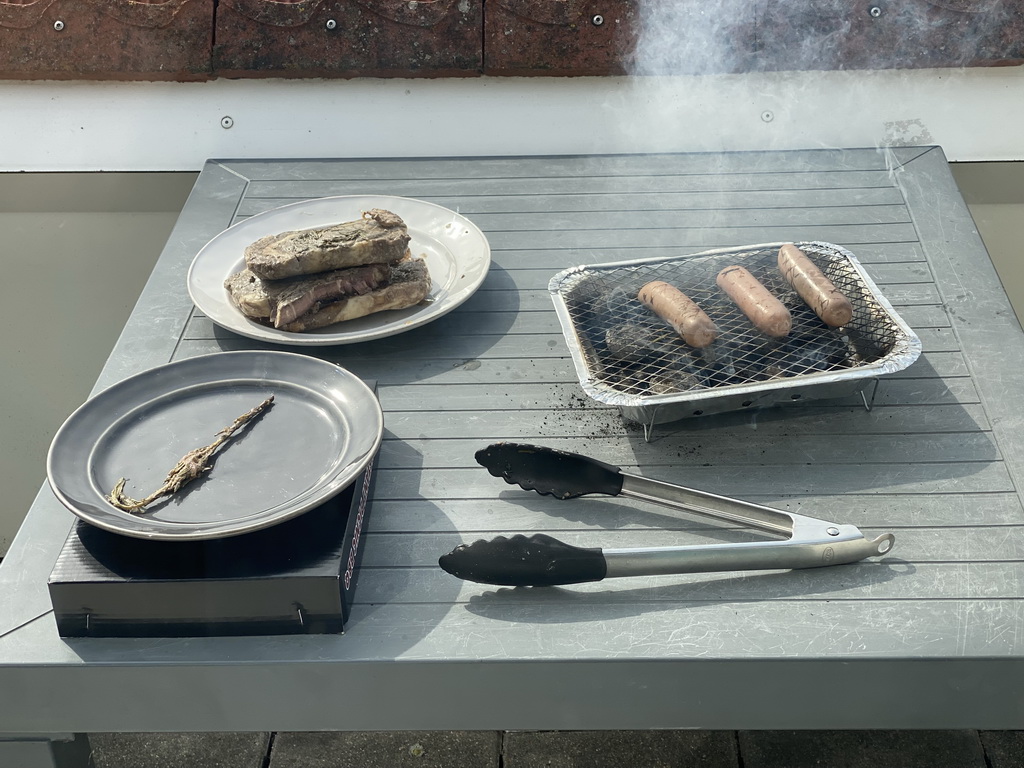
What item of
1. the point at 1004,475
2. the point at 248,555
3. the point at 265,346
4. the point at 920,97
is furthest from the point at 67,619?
the point at 920,97

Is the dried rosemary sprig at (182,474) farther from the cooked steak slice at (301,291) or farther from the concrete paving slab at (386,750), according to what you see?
the concrete paving slab at (386,750)

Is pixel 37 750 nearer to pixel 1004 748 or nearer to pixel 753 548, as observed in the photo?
pixel 753 548

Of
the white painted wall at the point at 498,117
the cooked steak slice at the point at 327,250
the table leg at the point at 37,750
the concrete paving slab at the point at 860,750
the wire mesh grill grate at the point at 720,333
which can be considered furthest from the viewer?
the white painted wall at the point at 498,117

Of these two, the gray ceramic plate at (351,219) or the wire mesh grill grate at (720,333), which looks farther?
the gray ceramic plate at (351,219)

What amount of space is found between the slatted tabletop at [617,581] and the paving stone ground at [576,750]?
49.4 inches

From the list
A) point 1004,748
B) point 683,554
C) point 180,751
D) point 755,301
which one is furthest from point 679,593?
point 180,751

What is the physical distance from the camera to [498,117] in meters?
3.00

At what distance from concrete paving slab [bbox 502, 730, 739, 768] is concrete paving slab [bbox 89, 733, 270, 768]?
0.76 metres

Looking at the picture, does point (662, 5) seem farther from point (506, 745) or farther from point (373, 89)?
point (506, 745)

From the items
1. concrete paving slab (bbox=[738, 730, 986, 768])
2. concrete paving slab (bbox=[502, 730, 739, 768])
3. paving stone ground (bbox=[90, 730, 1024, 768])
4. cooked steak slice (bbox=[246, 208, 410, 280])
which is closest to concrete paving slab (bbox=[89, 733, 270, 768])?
paving stone ground (bbox=[90, 730, 1024, 768])

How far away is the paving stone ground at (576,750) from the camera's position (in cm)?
262

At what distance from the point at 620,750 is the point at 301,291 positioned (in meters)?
1.59

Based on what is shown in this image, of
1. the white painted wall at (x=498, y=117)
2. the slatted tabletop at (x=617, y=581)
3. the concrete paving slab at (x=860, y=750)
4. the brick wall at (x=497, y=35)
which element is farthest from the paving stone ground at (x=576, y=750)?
the brick wall at (x=497, y=35)

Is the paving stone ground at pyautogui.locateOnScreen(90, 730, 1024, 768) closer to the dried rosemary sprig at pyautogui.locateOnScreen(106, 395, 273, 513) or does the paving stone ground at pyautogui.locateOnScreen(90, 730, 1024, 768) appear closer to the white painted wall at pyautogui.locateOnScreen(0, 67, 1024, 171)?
the dried rosemary sprig at pyautogui.locateOnScreen(106, 395, 273, 513)
